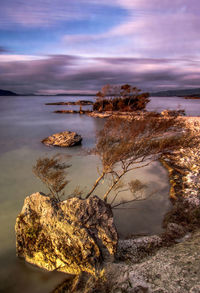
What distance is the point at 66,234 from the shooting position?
6.34 m

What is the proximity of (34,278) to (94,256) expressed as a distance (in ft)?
7.77

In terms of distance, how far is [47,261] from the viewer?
6.60 metres

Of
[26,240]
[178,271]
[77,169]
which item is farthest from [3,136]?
[178,271]

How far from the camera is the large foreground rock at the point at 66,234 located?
6.17 meters

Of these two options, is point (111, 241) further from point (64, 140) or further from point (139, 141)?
point (64, 140)

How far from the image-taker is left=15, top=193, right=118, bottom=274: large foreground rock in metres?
6.17

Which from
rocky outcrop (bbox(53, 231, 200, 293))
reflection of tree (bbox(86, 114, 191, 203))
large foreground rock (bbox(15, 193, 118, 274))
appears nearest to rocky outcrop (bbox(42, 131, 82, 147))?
reflection of tree (bbox(86, 114, 191, 203))

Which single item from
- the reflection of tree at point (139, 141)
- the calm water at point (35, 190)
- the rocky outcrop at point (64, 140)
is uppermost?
the reflection of tree at point (139, 141)

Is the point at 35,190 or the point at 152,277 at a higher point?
the point at 152,277

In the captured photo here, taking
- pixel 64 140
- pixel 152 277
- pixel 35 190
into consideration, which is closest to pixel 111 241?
pixel 152 277

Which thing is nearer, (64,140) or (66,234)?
(66,234)

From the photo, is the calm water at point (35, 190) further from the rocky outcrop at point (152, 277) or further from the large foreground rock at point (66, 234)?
the rocky outcrop at point (152, 277)

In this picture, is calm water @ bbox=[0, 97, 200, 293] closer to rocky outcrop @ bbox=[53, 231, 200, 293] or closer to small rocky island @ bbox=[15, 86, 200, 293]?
small rocky island @ bbox=[15, 86, 200, 293]

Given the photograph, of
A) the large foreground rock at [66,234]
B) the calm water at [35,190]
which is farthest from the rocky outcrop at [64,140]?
the large foreground rock at [66,234]
